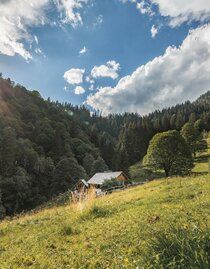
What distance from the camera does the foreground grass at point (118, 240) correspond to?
4465mm

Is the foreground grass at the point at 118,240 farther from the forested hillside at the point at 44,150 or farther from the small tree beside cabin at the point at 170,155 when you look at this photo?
the forested hillside at the point at 44,150

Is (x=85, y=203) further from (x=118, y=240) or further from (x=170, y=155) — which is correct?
(x=170, y=155)

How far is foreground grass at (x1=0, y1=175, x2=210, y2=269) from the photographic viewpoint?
446 centimetres

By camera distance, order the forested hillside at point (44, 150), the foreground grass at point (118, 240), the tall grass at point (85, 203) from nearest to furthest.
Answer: the foreground grass at point (118, 240) < the tall grass at point (85, 203) < the forested hillside at point (44, 150)

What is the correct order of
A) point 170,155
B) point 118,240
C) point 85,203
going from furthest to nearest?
1. point 170,155
2. point 85,203
3. point 118,240

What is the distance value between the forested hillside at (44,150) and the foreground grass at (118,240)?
4491 centimetres

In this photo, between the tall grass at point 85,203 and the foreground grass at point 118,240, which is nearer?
the foreground grass at point 118,240

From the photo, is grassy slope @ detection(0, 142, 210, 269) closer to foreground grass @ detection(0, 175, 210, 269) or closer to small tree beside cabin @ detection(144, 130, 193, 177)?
foreground grass @ detection(0, 175, 210, 269)

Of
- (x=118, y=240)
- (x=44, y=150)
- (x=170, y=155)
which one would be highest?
(x=44, y=150)

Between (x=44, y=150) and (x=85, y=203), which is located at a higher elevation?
(x=44, y=150)

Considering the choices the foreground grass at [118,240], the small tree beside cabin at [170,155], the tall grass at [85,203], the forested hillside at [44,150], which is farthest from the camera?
the forested hillside at [44,150]

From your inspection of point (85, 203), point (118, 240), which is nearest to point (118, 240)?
point (118, 240)

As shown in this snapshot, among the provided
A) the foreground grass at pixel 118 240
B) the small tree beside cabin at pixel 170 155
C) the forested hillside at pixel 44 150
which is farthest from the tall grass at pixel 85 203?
the forested hillside at pixel 44 150

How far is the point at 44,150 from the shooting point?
96750 mm
